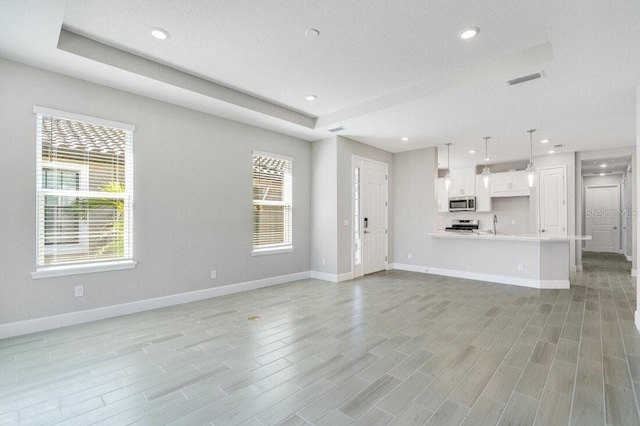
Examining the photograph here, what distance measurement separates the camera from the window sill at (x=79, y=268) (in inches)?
130

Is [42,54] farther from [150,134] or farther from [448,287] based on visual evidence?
[448,287]

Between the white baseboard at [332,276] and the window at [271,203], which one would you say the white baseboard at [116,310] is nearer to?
the window at [271,203]

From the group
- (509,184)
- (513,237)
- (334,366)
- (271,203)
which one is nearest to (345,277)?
(271,203)

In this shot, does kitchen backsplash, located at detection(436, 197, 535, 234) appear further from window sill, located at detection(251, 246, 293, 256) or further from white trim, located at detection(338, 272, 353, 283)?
window sill, located at detection(251, 246, 293, 256)

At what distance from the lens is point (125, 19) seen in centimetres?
274

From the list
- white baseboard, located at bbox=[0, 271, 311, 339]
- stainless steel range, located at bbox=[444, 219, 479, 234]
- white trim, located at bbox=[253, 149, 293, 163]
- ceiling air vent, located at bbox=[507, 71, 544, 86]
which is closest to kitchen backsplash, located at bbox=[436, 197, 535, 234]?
stainless steel range, located at bbox=[444, 219, 479, 234]

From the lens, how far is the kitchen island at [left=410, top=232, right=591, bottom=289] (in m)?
5.31

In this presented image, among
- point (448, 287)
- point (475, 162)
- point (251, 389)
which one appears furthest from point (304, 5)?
point (475, 162)

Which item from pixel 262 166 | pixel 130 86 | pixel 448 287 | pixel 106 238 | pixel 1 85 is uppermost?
pixel 130 86

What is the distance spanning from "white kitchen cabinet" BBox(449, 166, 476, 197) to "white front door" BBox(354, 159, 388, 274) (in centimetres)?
305

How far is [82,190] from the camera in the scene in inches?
141

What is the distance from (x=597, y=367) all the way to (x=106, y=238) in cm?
523

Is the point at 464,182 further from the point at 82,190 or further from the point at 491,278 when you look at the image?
the point at 82,190

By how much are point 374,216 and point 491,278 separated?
103 inches
